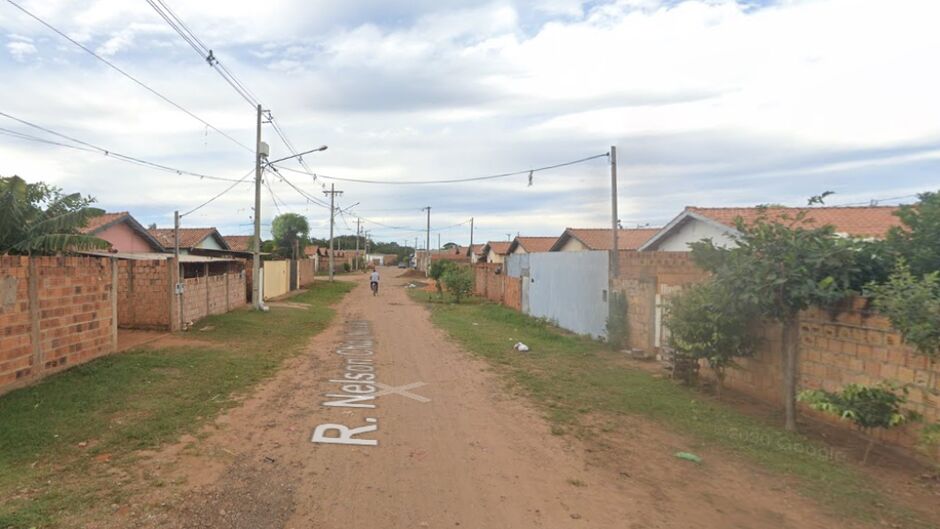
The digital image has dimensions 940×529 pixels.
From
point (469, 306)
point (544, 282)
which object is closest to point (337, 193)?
point (469, 306)

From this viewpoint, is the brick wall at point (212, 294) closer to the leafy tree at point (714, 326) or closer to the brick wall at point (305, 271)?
the leafy tree at point (714, 326)

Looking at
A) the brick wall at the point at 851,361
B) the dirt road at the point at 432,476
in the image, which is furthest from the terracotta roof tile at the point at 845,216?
the dirt road at the point at 432,476

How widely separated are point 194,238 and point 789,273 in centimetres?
→ 3141

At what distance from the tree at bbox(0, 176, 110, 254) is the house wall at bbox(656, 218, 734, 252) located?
1457 cm

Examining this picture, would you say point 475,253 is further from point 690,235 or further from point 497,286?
point 690,235

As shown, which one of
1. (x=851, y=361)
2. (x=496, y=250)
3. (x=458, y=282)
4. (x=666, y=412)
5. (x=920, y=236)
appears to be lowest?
(x=666, y=412)

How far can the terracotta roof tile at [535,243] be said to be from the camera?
4131cm

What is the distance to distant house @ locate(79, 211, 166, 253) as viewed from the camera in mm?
20516

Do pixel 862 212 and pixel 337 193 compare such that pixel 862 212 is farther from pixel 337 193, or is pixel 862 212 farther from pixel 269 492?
pixel 337 193

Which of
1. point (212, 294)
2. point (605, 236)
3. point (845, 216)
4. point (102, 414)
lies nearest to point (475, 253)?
point (605, 236)

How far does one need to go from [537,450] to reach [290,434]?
2.65 meters

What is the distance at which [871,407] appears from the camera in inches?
213

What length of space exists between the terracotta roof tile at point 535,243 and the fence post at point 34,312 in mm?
34519

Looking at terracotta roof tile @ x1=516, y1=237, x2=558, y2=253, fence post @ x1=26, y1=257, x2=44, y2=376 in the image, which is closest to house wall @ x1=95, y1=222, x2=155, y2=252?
fence post @ x1=26, y1=257, x2=44, y2=376
